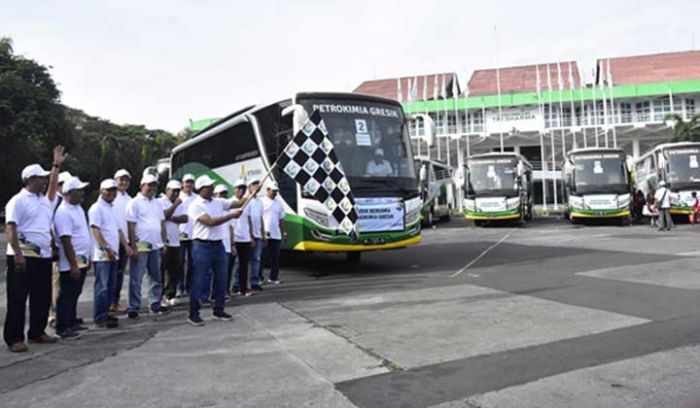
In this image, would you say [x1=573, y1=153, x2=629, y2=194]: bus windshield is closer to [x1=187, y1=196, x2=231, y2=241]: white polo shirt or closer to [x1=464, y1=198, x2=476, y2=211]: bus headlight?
→ [x1=464, y1=198, x2=476, y2=211]: bus headlight

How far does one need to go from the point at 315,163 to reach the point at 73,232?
130 inches

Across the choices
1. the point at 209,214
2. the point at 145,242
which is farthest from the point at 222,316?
the point at 145,242

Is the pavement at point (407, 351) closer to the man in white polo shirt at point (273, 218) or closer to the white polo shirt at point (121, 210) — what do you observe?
the man in white polo shirt at point (273, 218)

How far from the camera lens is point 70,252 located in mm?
6492

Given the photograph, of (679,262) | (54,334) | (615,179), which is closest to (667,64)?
(615,179)

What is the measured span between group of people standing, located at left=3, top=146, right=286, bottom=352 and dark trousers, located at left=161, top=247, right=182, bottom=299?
0.01 metres

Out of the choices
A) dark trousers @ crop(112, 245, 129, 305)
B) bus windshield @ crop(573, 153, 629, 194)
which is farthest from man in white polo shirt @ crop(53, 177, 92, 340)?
bus windshield @ crop(573, 153, 629, 194)

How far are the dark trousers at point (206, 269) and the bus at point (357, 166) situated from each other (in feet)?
12.1

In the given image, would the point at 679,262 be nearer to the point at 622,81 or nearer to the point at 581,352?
the point at 581,352

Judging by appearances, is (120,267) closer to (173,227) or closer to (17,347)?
(173,227)

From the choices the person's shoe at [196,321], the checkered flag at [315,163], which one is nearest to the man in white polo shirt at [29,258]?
the person's shoe at [196,321]

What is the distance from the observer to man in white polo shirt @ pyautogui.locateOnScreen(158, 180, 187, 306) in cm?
838

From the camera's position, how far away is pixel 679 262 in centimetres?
1066

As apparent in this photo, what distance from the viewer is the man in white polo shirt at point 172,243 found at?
8.38 metres
